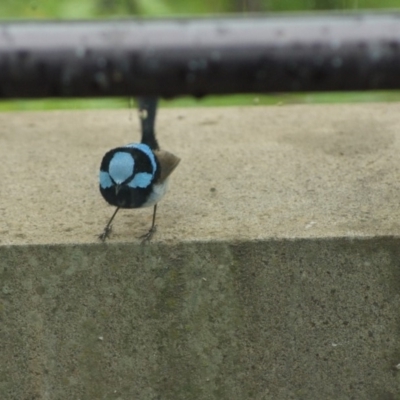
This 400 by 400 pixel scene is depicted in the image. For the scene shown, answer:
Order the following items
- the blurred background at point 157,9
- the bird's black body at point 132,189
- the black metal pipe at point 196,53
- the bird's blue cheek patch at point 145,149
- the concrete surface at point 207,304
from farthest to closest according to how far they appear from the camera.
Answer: the blurred background at point 157,9 < the bird's blue cheek patch at point 145,149 < the bird's black body at point 132,189 < the concrete surface at point 207,304 < the black metal pipe at point 196,53

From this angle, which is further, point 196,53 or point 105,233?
point 105,233

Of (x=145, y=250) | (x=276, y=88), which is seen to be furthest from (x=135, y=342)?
(x=276, y=88)

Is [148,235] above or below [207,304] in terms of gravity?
above

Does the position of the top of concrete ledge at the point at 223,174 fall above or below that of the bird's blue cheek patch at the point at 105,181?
below

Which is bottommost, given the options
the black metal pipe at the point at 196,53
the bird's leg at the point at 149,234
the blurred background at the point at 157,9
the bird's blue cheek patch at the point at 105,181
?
the blurred background at the point at 157,9

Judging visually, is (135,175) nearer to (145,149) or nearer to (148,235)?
(145,149)

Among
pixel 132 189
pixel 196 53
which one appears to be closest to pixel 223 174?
pixel 132 189

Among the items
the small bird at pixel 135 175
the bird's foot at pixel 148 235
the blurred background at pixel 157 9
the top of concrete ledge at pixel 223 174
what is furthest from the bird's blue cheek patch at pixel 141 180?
the blurred background at pixel 157 9

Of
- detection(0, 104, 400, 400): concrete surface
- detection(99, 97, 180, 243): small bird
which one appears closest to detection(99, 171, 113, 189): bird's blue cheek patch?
detection(99, 97, 180, 243): small bird

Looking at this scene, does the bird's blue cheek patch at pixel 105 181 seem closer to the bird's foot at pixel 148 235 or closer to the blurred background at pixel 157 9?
the bird's foot at pixel 148 235
